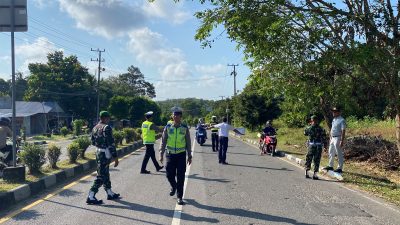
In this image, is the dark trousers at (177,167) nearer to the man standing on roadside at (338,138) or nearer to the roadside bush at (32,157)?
the roadside bush at (32,157)

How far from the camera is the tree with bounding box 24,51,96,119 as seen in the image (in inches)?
2355

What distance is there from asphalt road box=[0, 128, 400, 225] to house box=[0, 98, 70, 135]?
1634 inches

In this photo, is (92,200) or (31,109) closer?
(92,200)

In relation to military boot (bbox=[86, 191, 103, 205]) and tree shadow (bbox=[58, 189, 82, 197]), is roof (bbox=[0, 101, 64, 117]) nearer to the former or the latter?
tree shadow (bbox=[58, 189, 82, 197])

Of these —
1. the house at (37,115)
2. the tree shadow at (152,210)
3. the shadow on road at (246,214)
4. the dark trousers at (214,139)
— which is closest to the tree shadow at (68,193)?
the tree shadow at (152,210)

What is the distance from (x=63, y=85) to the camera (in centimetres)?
6072

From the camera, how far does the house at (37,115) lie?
1932 inches

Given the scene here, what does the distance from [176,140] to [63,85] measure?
5616 centimetres

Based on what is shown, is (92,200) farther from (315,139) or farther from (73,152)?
(315,139)

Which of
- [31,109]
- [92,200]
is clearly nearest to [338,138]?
[92,200]

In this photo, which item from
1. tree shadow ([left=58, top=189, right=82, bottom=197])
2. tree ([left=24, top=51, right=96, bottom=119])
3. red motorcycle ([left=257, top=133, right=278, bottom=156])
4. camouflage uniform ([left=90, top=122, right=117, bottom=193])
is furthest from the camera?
tree ([left=24, top=51, right=96, bottom=119])

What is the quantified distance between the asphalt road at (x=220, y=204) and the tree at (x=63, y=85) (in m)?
52.2

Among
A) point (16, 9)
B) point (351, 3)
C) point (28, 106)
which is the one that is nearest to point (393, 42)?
point (351, 3)

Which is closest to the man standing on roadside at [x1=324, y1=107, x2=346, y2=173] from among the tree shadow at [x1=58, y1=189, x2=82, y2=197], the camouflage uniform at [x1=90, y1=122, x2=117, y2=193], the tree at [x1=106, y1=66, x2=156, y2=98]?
the camouflage uniform at [x1=90, y1=122, x2=117, y2=193]
